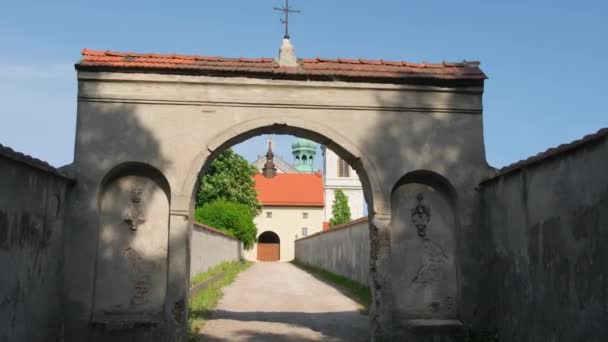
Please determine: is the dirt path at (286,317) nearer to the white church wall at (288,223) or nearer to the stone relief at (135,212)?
the stone relief at (135,212)

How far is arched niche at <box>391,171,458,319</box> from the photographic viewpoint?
28.9 feet

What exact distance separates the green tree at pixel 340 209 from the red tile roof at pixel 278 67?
151 ft

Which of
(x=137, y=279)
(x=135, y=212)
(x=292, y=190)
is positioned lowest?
(x=137, y=279)

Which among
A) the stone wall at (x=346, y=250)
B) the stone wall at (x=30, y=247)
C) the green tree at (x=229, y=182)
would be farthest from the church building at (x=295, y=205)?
the stone wall at (x=30, y=247)

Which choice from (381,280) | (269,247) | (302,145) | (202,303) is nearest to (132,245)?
(381,280)

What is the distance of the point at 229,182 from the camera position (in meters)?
39.5

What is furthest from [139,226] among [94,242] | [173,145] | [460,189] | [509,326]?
[509,326]

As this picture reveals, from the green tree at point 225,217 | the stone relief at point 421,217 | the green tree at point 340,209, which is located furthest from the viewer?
the green tree at point 340,209

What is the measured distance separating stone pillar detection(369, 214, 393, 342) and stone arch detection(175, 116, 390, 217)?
0.23 meters

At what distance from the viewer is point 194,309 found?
12.3 metres

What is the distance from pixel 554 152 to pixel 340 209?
49892 mm

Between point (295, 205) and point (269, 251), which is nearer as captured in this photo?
point (269, 251)

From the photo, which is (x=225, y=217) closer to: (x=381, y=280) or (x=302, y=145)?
(x=381, y=280)

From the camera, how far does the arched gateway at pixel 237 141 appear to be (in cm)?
829
